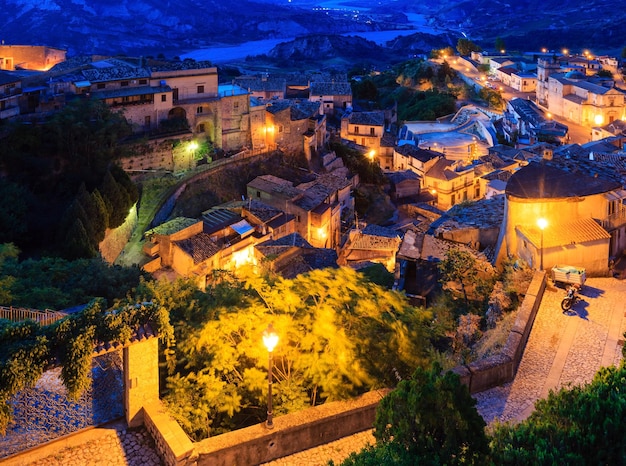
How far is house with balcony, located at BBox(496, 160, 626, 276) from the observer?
12.8m

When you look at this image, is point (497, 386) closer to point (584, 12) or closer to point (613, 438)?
point (613, 438)

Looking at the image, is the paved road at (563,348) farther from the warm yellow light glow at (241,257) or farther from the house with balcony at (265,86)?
the house with balcony at (265,86)

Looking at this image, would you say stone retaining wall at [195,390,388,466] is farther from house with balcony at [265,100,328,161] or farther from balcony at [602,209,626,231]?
house with balcony at [265,100,328,161]

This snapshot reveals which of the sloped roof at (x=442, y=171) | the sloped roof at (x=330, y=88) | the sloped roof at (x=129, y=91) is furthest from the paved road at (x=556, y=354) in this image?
the sloped roof at (x=330, y=88)

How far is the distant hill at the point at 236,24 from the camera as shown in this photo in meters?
88.0

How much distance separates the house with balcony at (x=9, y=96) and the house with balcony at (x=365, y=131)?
20802 mm

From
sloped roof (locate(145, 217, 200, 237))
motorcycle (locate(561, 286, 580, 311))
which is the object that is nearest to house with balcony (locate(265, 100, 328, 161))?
sloped roof (locate(145, 217, 200, 237))

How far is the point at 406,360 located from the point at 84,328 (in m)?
4.16

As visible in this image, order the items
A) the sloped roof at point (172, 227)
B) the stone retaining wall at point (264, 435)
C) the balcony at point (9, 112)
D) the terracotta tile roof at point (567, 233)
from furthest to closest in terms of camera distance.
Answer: the balcony at point (9, 112) < the sloped roof at point (172, 227) < the terracotta tile roof at point (567, 233) < the stone retaining wall at point (264, 435)

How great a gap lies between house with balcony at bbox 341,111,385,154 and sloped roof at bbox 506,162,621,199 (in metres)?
27.2

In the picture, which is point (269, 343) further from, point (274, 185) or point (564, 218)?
point (274, 185)

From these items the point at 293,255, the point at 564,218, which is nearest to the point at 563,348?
the point at 564,218

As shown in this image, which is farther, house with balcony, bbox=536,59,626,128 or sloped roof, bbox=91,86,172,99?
house with balcony, bbox=536,59,626,128

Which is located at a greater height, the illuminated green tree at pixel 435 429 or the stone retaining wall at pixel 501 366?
the illuminated green tree at pixel 435 429
